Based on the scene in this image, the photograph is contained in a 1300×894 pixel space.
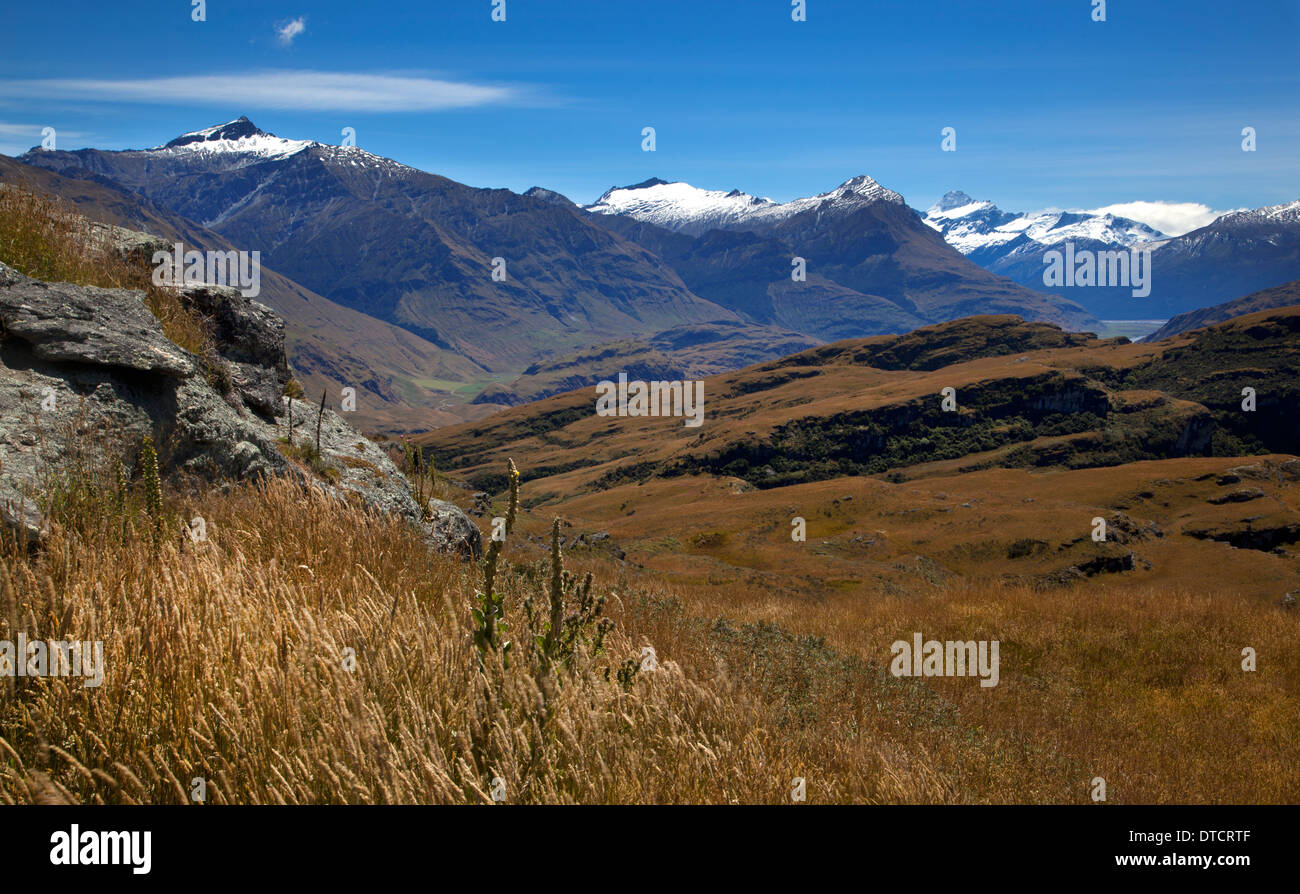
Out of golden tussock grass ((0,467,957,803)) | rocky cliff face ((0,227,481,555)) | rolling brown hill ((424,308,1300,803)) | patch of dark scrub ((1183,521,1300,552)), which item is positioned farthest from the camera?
patch of dark scrub ((1183,521,1300,552))

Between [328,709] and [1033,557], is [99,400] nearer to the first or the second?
[328,709]

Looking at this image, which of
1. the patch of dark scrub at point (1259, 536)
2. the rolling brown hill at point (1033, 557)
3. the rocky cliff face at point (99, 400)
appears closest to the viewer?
the rocky cliff face at point (99, 400)

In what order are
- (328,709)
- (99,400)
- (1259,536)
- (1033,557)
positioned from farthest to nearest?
(1259,536)
(1033,557)
(99,400)
(328,709)

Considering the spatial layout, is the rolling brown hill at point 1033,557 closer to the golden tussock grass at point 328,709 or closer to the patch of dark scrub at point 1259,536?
the patch of dark scrub at point 1259,536

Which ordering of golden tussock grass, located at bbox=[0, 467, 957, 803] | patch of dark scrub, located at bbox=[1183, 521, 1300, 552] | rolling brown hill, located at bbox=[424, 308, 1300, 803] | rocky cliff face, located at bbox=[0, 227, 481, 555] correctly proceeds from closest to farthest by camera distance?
golden tussock grass, located at bbox=[0, 467, 957, 803], rocky cliff face, located at bbox=[0, 227, 481, 555], rolling brown hill, located at bbox=[424, 308, 1300, 803], patch of dark scrub, located at bbox=[1183, 521, 1300, 552]

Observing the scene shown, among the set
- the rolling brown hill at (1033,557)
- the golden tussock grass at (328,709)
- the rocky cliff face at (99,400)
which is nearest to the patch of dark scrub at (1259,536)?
the rolling brown hill at (1033,557)

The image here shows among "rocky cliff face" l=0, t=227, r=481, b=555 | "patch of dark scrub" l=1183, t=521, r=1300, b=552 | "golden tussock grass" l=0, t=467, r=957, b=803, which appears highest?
"rocky cliff face" l=0, t=227, r=481, b=555

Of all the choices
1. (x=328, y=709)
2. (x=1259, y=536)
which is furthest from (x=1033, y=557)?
(x=328, y=709)

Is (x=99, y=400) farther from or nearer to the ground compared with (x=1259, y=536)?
farther from the ground

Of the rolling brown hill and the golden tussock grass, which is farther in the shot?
the rolling brown hill

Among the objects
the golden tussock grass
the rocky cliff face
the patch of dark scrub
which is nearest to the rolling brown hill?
the patch of dark scrub

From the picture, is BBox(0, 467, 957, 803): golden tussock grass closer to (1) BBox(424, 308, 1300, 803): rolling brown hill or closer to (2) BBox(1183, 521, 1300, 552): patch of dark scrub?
(1) BBox(424, 308, 1300, 803): rolling brown hill
